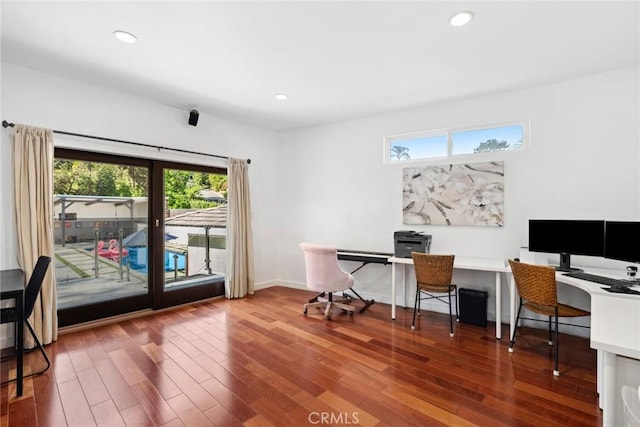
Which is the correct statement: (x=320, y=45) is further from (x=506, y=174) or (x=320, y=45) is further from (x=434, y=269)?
(x=506, y=174)

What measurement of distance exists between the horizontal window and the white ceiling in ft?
1.58

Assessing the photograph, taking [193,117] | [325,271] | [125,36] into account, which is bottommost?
[325,271]

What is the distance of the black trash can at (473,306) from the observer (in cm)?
351

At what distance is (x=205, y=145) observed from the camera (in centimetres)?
450

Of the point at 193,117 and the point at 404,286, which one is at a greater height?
the point at 193,117

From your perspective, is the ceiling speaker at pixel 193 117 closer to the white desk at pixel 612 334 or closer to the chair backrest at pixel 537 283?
the chair backrest at pixel 537 283

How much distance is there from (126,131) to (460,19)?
3729 millimetres

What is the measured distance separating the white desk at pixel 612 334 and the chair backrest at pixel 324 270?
234 cm

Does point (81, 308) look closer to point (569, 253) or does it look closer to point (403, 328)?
point (403, 328)

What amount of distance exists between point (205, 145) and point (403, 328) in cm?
370

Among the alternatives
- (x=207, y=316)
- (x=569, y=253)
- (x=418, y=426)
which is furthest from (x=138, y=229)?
(x=569, y=253)

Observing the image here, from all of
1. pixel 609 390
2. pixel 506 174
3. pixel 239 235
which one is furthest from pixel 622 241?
pixel 239 235

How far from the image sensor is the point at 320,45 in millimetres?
2592

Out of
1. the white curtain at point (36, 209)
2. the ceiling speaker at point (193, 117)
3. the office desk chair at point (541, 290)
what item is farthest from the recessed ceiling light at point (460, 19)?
the white curtain at point (36, 209)
